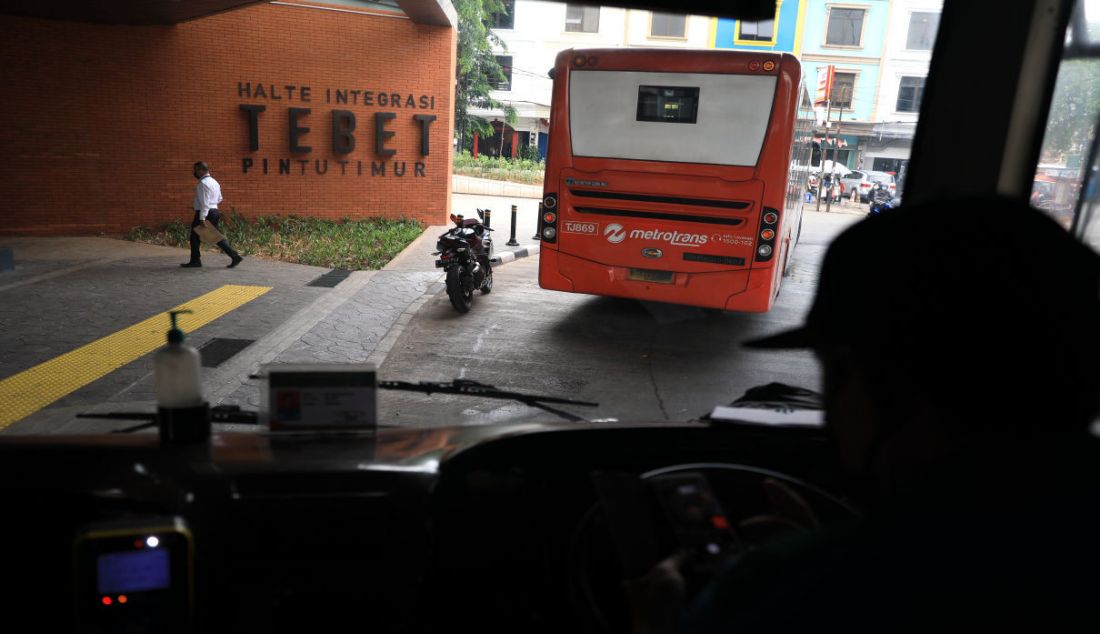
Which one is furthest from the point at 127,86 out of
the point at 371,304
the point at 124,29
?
the point at 371,304

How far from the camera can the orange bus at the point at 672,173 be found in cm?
775

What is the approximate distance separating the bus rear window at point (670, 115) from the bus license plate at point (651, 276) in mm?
1235

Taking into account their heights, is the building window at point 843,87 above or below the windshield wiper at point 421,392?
above

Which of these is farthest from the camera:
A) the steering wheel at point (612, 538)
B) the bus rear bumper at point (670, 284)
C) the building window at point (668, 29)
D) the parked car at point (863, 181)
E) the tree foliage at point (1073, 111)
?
the parked car at point (863, 181)

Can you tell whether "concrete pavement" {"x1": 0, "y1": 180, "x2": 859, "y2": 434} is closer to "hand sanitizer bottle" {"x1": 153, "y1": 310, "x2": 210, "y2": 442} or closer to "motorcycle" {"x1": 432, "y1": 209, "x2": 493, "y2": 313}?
"motorcycle" {"x1": 432, "y1": 209, "x2": 493, "y2": 313}

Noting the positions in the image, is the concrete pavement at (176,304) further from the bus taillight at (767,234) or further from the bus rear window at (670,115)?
the bus rear window at (670,115)

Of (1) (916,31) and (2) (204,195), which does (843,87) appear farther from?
(2) (204,195)

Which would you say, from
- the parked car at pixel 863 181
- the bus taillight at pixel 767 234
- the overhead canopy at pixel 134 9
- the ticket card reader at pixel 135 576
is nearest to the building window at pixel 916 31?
the parked car at pixel 863 181

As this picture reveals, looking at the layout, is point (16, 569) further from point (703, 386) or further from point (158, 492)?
point (703, 386)

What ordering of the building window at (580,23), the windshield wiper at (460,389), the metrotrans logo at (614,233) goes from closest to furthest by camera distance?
the windshield wiper at (460,389)
the metrotrans logo at (614,233)
the building window at (580,23)

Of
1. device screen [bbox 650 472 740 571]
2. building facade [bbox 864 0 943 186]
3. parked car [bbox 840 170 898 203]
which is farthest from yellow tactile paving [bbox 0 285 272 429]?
building facade [bbox 864 0 943 186]

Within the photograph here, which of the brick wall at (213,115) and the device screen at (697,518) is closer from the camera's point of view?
the device screen at (697,518)

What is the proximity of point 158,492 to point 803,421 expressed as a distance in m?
1.95

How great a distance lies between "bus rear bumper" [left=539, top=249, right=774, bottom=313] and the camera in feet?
26.5
